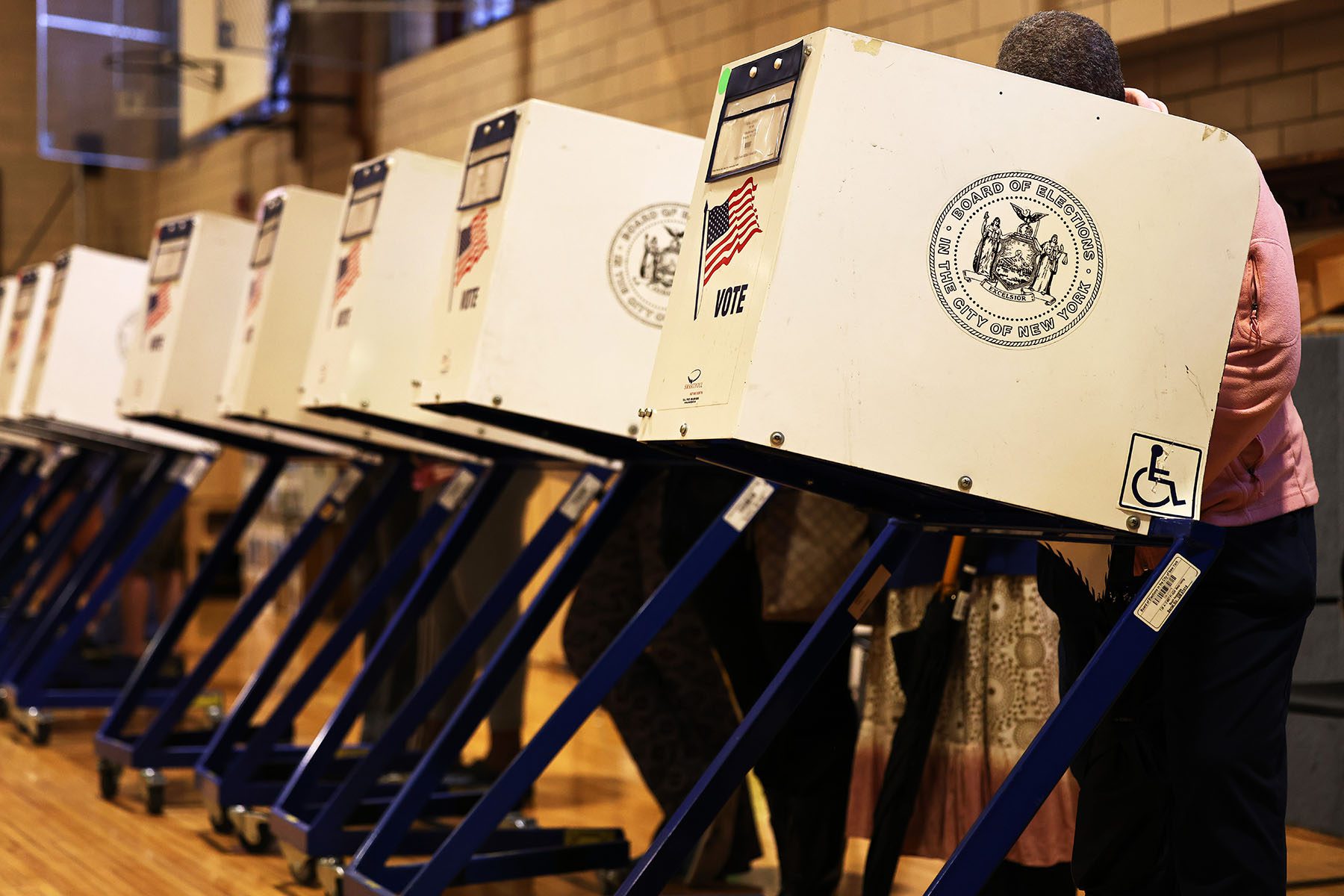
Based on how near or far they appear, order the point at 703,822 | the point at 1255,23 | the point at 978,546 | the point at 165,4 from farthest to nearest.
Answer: the point at 165,4 < the point at 1255,23 < the point at 978,546 < the point at 703,822

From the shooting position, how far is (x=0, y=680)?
5586 mm

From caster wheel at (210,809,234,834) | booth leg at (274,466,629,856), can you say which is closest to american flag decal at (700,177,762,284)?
booth leg at (274,466,629,856)

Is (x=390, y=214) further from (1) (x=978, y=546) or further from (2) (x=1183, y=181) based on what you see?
(2) (x=1183, y=181)

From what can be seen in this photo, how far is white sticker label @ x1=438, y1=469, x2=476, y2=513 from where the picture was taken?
3377 millimetres

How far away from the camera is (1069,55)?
1.88 metres

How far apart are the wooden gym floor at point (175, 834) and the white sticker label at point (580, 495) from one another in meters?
0.81

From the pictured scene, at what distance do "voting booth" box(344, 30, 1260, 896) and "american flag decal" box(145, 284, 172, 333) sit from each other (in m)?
2.75

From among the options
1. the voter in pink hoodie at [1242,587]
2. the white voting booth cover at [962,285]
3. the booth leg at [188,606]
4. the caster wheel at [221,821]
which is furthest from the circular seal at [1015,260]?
the booth leg at [188,606]

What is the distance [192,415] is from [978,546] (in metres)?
2.42

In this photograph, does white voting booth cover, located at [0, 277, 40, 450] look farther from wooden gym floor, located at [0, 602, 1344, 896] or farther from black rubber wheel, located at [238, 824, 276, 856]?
black rubber wheel, located at [238, 824, 276, 856]

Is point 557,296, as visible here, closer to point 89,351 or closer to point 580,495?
point 580,495

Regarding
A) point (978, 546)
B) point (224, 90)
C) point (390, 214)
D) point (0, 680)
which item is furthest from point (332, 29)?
point (978, 546)

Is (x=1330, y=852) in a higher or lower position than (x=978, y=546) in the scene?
lower

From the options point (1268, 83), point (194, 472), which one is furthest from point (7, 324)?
point (1268, 83)
